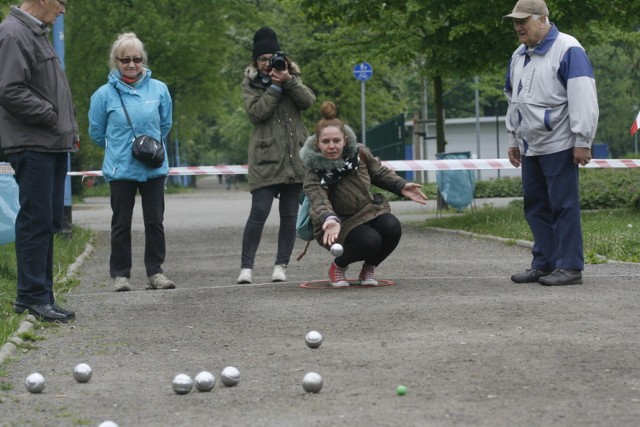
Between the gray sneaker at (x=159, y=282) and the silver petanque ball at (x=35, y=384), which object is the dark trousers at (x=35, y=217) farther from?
the silver petanque ball at (x=35, y=384)

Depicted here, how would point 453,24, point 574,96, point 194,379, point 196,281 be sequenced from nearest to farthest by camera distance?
point 194,379 → point 574,96 → point 196,281 → point 453,24

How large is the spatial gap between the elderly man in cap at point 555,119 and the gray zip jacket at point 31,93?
341 cm

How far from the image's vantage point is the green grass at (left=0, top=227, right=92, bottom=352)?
7547 millimetres

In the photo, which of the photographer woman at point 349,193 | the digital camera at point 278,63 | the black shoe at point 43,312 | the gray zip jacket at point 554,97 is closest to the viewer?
the black shoe at point 43,312

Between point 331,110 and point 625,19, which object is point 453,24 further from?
point 331,110

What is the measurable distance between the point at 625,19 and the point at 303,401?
45.2 ft

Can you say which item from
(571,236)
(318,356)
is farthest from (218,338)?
(571,236)

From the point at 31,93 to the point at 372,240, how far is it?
2798 mm

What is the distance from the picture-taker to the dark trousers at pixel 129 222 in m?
9.74

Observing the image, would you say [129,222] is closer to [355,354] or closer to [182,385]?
[355,354]

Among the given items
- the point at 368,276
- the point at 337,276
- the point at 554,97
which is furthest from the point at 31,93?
the point at 554,97

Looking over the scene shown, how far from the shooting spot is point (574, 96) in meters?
8.78

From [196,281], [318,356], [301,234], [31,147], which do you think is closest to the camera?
[318,356]

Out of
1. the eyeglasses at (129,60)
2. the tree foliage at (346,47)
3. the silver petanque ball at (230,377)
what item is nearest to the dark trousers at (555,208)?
the eyeglasses at (129,60)
